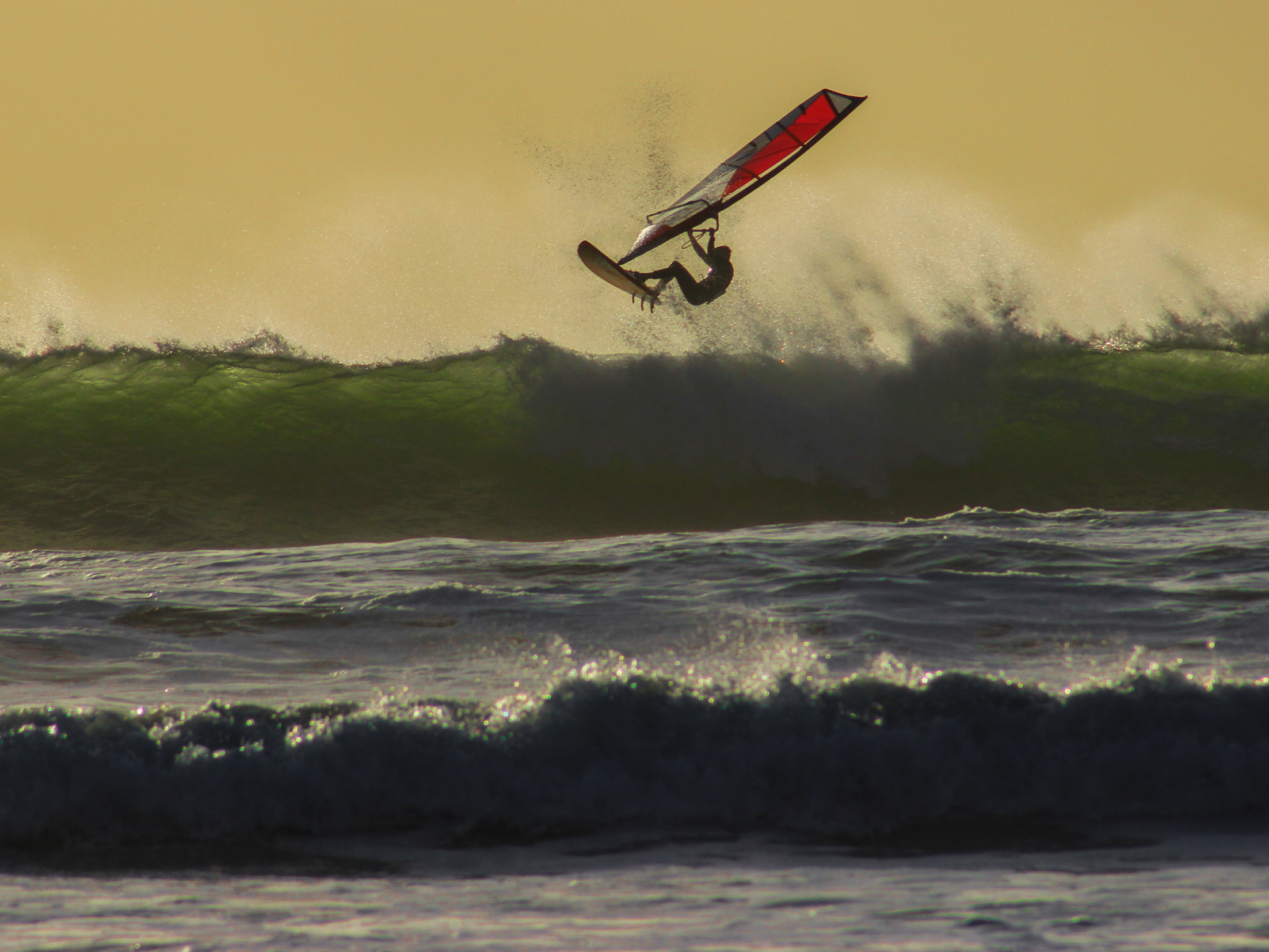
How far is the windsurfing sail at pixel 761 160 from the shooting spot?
8.41 meters

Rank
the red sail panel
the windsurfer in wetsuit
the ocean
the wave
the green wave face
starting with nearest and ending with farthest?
the ocean, the wave, the windsurfer in wetsuit, the red sail panel, the green wave face

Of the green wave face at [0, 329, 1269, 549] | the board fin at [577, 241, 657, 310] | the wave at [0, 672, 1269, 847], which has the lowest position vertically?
the wave at [0, 672, 1269, 847]

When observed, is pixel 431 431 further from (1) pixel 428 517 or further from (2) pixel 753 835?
(2) pixel 753 835

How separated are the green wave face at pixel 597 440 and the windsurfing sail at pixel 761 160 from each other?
9.37ft

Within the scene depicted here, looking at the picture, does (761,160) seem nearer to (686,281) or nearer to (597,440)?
(686,281)

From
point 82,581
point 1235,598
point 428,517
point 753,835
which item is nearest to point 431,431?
point 428,517

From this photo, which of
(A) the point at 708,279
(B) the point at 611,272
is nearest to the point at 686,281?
(A) the point at 708,279

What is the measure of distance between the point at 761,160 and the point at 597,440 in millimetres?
3456

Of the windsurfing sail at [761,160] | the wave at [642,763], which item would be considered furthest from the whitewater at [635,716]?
the windsurfing sail at [761,160]

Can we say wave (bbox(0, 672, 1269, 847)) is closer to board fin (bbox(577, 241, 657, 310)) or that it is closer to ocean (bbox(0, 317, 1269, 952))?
ocean (bbox(0, 317, 1269, 952))

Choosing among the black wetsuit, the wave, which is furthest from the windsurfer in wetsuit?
the wave

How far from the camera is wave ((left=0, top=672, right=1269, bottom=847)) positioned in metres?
3.28

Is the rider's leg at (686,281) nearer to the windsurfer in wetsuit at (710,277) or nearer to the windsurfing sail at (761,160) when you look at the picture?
the windsurfer in wetsuit at (710,277)

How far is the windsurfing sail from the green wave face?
286cm
